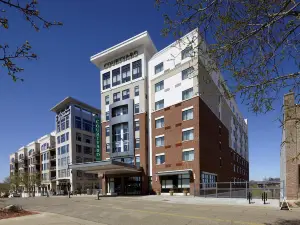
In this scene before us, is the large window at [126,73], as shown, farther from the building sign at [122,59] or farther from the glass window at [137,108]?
the glass window at [137,108]

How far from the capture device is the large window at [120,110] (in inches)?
2049

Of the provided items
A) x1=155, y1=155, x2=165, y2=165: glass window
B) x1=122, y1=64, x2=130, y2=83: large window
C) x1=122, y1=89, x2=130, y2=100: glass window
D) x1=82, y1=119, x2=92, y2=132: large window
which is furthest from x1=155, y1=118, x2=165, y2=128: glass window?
x1=82, y1=119, x2=92, y2=132: large window

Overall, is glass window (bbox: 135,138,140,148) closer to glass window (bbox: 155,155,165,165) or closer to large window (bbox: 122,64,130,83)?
glass window (bbox: 155,155,165,165)

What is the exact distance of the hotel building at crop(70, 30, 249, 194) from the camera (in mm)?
42344

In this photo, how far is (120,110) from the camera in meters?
52.9

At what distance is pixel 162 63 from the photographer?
47938 mm

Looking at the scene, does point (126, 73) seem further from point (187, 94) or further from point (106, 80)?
point (187, 94)

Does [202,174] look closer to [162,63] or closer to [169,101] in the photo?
[169,101]

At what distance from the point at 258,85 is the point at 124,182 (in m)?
47.0

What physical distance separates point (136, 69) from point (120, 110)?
322 inches

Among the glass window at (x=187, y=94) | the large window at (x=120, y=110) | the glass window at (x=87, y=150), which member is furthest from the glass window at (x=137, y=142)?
the glass window at (x=87, y=150)

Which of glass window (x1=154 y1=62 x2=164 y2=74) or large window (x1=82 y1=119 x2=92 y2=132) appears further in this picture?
large window (x1=82 y1=119 x2=92 y2=132)

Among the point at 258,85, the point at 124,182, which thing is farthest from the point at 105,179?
the point at 258,85

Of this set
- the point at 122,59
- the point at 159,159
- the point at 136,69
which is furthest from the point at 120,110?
the point at 159,159
